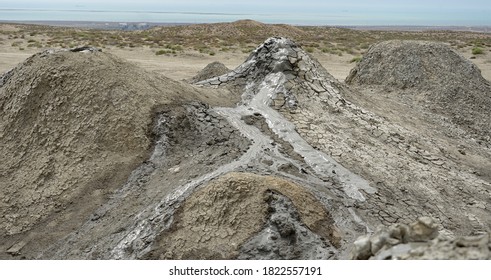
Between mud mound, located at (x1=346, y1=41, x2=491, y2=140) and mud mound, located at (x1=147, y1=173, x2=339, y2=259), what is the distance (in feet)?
25.1

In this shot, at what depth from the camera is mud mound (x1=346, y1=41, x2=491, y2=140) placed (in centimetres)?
1230

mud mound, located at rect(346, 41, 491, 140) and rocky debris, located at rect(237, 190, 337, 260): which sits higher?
mud mound, located at rect(346, 41, 491, 140)

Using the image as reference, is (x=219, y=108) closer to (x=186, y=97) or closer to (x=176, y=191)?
(x=186, y=97)

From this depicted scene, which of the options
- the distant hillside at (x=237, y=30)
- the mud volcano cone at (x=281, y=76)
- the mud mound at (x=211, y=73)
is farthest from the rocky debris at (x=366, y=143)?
the distant hillside at (x=237, y=30)

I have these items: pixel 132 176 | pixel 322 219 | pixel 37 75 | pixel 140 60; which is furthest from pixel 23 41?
pixel 322 219

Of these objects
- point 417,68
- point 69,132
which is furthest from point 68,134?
point 417,68

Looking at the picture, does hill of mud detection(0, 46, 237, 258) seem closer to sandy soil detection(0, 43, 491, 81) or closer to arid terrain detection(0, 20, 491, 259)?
arid terrain detection(0, 20, 491, 259)

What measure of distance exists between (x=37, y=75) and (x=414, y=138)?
23.4 ft

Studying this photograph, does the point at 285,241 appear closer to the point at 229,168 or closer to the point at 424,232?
the point at 229,168

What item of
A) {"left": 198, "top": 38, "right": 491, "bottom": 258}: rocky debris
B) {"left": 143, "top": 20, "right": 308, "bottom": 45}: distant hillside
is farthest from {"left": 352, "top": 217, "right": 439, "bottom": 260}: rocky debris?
{"left": 143, "top": 20, "right": 308, "bottom": 45}: distant hillside

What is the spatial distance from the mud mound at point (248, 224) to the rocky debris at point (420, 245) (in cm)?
138

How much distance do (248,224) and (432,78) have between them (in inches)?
370

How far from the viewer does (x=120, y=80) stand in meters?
8.23

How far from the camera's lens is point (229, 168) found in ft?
21.9
